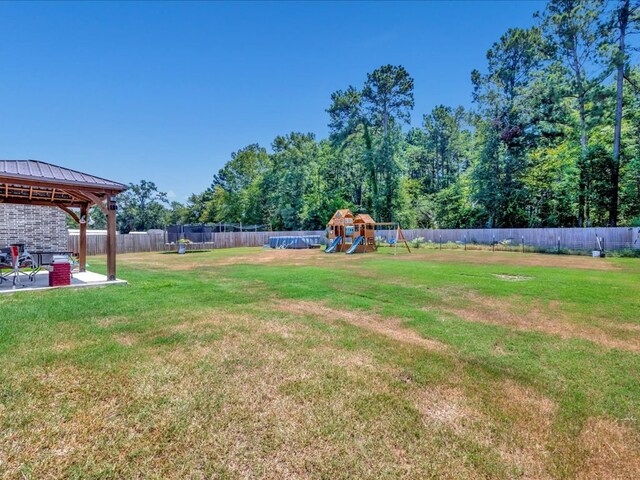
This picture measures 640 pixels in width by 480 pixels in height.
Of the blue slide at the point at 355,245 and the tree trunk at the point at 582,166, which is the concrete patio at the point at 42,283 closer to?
the blue slide at the point at 355,245

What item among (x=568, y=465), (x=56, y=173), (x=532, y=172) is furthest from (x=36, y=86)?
(x=532, y=172)

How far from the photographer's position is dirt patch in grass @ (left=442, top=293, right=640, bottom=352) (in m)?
4.11

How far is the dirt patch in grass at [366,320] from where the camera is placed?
404cm

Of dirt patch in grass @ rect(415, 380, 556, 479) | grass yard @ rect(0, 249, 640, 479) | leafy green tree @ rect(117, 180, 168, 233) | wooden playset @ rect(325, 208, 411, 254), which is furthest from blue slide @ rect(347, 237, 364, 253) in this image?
leafy green tree @ rect(117, 180, 168, 233)

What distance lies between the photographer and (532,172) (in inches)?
980

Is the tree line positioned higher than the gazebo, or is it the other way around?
the tree line

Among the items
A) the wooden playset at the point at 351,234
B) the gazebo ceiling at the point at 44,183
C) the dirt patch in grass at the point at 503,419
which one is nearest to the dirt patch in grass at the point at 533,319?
the dirt patch in grass at the point at 503,419

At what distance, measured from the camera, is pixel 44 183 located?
6879 mm

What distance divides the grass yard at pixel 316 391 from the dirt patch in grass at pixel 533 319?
39 millimetres

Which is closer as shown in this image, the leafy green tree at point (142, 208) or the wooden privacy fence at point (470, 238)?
the wooden privacy fence at point (470, 238)

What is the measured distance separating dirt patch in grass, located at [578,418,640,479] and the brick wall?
684 inches

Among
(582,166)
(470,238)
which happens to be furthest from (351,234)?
(582,166)

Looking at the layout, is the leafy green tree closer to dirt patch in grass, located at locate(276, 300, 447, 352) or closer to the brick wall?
the brick wall

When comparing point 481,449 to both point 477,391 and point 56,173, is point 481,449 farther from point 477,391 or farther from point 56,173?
point 56,173
